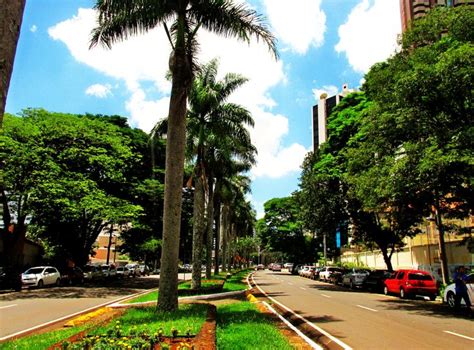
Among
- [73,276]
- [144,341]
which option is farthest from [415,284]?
[73,276]

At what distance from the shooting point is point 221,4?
14.5 m

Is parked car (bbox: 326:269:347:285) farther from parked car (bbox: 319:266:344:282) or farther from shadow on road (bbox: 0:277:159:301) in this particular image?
shadow on road (bbox: 0:277:159:301)

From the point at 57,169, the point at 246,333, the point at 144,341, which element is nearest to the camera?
the point at 144,341

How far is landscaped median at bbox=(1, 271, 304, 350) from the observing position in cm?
705

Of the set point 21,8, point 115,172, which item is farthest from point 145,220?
point 21,8

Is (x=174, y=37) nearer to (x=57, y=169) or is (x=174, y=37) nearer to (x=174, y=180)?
(x=174, y=180)

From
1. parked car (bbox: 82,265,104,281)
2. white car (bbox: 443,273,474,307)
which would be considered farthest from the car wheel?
parked car (bbox: 82,265,104,281)

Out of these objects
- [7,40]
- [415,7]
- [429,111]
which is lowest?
[7,40]

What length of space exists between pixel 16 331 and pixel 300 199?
2626 centimetres

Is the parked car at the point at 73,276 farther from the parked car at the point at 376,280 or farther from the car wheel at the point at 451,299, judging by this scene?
the car wheel at the point at 451,299

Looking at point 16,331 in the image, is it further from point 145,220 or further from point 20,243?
point 145,220

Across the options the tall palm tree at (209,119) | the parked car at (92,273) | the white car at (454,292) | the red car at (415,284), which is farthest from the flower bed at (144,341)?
the parked car at (92,273)

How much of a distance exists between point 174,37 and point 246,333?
1078 centimetres

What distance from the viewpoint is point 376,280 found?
3023 cm
